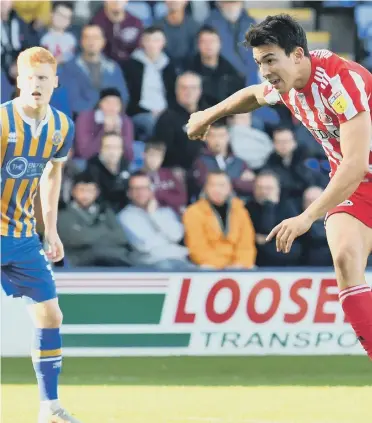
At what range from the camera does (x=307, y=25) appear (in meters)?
9.85

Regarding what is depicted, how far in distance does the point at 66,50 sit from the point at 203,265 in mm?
2173

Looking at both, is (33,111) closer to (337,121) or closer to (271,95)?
(271,95)

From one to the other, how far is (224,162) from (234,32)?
123cm

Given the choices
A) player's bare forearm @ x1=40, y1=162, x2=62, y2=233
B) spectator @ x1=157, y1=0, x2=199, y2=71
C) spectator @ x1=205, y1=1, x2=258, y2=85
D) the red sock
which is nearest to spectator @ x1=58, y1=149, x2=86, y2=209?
spectator @ x1=157, y1=0, x2=199, y2=71

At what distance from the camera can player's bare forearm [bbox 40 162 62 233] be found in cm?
534

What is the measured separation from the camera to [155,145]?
28.8 feet

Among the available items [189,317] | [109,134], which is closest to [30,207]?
[189,317]

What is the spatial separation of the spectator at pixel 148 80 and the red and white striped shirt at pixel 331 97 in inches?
164

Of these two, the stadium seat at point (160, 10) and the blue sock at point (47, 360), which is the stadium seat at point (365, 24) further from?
the blue sock at point (47, 360)

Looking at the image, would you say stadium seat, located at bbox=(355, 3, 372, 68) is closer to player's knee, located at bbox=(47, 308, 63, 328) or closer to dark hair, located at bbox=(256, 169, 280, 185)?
dark hair, located at bbox=(256, 169, 280, 185)

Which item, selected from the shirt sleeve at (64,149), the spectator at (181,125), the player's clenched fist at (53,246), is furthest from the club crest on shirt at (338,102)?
the spectator at (181,125)

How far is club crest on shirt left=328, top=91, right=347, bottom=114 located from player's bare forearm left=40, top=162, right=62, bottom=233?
1.52 m
